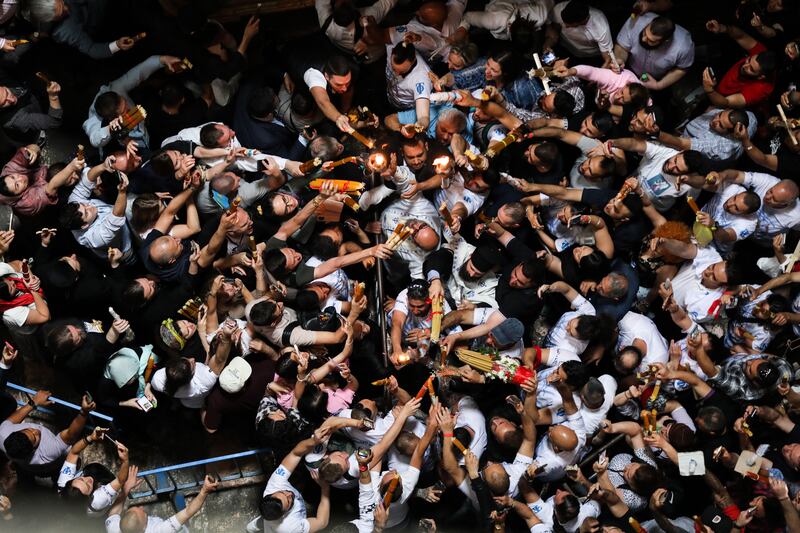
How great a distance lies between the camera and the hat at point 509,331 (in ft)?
18.6

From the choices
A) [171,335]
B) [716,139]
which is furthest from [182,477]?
[716,139]

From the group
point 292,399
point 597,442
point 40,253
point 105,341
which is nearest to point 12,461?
point 105,341

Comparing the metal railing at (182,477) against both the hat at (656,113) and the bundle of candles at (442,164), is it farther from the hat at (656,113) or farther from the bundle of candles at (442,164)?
the hat at (656,113)

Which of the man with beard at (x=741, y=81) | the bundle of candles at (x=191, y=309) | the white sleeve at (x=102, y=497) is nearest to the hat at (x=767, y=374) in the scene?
the man with beard at (x=741, y=81)

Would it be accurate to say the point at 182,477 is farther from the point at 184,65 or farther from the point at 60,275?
the point at 184,65

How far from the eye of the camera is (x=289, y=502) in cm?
521

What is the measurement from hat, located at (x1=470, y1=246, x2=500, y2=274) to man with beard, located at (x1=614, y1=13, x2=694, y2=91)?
76.7 inches

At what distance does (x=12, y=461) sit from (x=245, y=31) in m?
3.80

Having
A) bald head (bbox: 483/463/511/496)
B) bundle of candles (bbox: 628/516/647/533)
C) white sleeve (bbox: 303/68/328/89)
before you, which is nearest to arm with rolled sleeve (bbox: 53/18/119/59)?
white sleeve (bbox: 303/68/328/89)

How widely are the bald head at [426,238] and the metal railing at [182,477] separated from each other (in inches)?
78.2

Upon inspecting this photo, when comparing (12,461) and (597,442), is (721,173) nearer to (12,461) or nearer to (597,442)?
(597,442)

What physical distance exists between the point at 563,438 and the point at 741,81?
3194 millimetres

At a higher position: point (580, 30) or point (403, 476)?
point (580, 30)

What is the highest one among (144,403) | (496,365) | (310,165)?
(310,165)
